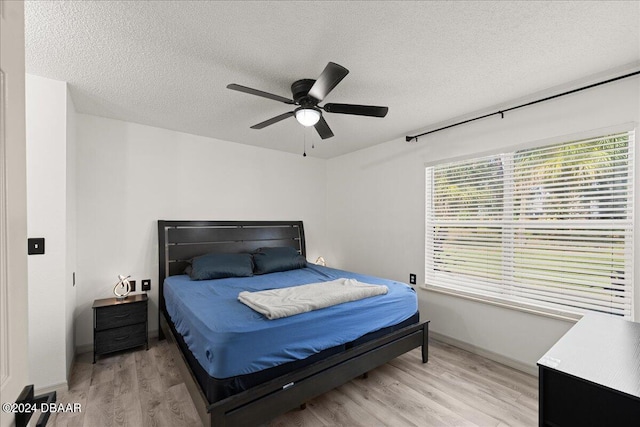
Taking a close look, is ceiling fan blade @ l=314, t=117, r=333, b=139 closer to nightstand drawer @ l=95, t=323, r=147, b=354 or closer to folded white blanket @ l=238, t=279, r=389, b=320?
folded white blanket @ l=238, t=279, r=389, b=320

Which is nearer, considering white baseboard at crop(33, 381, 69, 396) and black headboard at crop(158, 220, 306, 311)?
white baseboard at crop(33, 381, 69, 396)

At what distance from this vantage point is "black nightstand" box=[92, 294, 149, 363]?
2.79 meters

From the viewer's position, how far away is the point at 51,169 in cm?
232

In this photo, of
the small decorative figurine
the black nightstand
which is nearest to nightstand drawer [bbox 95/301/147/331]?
the black nightstand

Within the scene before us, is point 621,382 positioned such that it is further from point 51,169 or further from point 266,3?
point 51,169

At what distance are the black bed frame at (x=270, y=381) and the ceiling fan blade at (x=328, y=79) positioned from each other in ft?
6.32

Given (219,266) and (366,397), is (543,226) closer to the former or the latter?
(366,397)

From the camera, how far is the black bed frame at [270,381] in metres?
1.68

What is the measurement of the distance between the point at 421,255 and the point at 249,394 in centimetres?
257

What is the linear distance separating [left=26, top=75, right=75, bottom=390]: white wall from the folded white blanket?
150cm

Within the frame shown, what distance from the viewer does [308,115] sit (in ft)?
7.53

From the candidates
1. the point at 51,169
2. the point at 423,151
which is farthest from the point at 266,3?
the point at 423,151

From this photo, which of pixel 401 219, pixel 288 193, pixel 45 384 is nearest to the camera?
pixel 45 384

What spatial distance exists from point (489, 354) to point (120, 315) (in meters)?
3.75
